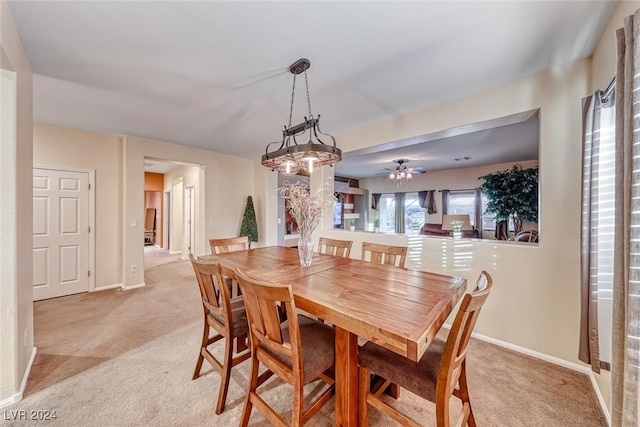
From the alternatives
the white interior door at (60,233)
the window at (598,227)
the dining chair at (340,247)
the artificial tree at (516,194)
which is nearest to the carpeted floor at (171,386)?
the window at (598,227)

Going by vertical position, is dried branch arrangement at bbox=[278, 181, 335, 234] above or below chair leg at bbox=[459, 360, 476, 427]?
above

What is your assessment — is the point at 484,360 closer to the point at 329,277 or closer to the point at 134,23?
the point at 329,277

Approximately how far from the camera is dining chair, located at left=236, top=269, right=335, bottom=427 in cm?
117

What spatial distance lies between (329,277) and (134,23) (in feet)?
7.20

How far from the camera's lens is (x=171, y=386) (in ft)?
5.85

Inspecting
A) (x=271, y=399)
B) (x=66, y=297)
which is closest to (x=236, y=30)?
(x=271, y=399)

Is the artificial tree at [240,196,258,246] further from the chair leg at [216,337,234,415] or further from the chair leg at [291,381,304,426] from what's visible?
the chair leg at [291,381,304,426]

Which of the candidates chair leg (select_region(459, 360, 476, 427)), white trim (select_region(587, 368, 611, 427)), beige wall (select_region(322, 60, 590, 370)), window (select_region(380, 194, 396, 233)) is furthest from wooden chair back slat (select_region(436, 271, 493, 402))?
window (select_region(380, 194, 396, 233))

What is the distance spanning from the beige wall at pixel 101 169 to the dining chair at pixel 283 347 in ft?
13.2

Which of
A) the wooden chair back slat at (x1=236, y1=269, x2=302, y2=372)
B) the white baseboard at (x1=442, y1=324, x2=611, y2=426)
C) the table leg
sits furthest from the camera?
the white baseboard at (x1=442, y1=324, x2=611, y2=426)

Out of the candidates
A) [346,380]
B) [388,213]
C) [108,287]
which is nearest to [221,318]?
[346,380]

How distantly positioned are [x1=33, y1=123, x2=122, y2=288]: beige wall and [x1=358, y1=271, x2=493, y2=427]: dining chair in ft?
15.0

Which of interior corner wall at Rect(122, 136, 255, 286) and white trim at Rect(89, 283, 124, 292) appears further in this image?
interior corner wall at Rect(122, 136, 255, 286)

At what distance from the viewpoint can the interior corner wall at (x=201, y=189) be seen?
13.1ft
